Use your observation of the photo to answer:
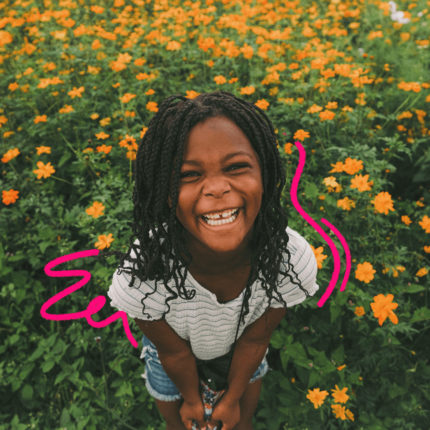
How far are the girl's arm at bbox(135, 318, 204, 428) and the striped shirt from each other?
0.03m

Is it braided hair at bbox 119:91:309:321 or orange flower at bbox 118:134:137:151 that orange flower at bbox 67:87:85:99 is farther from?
braided hair at bbox 119:91:309:321

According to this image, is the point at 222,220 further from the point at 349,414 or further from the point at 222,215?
the point at 349,414

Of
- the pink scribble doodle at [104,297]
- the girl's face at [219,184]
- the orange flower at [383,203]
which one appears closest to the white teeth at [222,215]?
the girl's face at [219,184]

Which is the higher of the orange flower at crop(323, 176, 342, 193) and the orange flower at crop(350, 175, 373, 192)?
the orange flower at crop(350, 175, 373, 192)

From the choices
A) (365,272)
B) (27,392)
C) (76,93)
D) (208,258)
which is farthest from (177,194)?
(76,93)

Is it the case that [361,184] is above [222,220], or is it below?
below

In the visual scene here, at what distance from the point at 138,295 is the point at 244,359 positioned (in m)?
0.46

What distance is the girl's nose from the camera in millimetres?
831

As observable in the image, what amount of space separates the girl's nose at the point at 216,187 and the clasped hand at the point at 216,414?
0.86m

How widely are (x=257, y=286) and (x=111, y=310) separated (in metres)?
1.08

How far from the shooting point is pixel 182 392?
52.1 inches

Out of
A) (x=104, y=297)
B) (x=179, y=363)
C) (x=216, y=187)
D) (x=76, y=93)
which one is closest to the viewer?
(x=216, y=187)

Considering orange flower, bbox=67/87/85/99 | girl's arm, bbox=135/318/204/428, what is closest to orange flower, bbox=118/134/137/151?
orange flower, bbox=67/87/85/99

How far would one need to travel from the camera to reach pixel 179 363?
1.26 m
